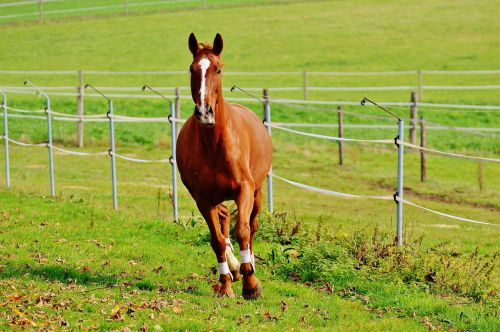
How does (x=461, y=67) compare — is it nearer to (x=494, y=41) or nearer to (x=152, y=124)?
(x=494, y=41)

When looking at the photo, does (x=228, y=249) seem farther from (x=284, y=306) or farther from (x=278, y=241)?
(x=278, y=241)

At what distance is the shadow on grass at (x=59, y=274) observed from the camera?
31.5 ft

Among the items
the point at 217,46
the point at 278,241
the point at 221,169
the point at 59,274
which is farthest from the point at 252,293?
the point at 278,241

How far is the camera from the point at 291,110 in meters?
34.1

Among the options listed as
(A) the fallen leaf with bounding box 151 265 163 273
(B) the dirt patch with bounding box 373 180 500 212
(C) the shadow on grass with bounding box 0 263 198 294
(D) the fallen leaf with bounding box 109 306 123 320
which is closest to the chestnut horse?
(C) the shadow on grass with bounding box 0 263 198 294

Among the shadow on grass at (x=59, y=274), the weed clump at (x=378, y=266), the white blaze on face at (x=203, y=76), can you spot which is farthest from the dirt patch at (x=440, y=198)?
the white blaze on face at (x=203, y=76)

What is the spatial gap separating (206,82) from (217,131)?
68 cm

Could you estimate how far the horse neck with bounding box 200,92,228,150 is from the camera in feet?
29.7

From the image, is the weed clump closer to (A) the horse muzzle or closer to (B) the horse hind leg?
(B) the horse hind leg

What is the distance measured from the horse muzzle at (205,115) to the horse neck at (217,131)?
55 cm

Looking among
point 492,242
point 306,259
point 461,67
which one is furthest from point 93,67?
point 306,259

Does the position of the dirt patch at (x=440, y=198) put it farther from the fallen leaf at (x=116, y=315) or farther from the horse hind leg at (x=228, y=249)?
the fallen leaf at (x=116, y=315)

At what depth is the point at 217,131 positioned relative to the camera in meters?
9.08

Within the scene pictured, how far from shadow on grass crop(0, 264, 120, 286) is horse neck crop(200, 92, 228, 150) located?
1762mm
